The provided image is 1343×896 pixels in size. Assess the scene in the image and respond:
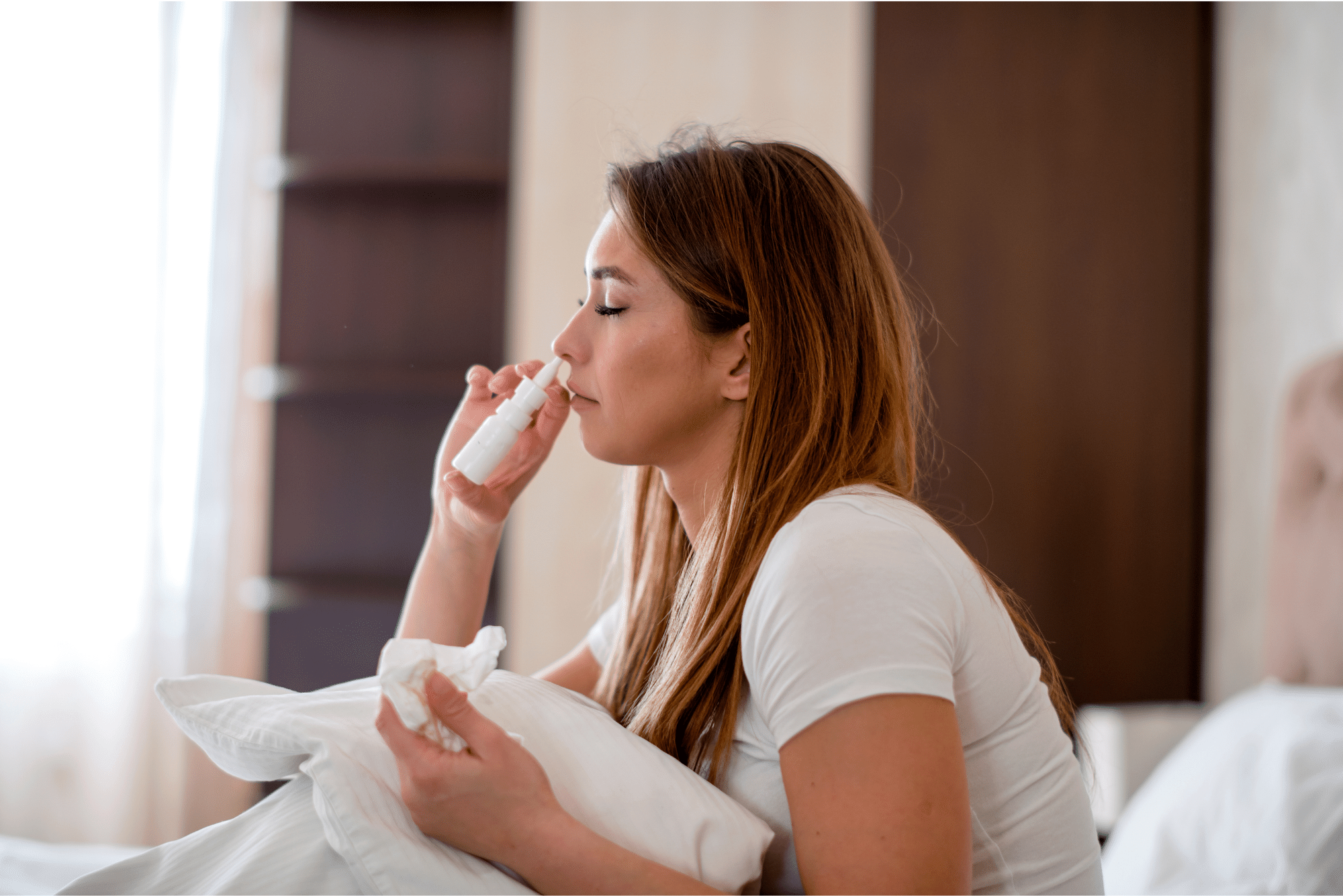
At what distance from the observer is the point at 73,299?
6.76 feet

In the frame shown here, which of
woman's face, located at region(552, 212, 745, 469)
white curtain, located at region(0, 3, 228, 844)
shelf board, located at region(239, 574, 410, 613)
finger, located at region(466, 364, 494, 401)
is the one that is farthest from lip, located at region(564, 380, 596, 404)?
white curtain, located at region(0, 3, 228, 844)

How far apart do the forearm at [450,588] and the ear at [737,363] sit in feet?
1.33

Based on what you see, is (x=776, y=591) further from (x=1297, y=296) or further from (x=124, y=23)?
(x=124, y=23)

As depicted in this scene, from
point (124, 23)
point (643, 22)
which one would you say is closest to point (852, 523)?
point (643, 22)

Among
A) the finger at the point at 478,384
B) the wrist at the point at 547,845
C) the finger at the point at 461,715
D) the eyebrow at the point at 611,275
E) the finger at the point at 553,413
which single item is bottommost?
the wrist at the point at 547,845

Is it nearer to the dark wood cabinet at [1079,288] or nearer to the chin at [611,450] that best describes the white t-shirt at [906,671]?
the chin at [611,450]

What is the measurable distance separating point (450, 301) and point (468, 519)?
122 cm

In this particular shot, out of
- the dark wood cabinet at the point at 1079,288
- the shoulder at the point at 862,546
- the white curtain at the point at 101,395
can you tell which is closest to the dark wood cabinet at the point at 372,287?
the white curtain at the point at 101,395

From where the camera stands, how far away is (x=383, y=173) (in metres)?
2.12

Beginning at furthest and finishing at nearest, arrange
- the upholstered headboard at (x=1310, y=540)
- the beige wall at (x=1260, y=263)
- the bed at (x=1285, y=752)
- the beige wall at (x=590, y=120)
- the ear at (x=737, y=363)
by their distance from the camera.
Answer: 1. the beige wall at (x=590, y=120)
2. the beige wall at (x=1260, y=263)
3. the upholstered headboard at (x=1310, y=540)
4. the bed at (x=1285, y=752)
5. the ear at (x=737, y=363)

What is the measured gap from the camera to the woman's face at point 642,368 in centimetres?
93

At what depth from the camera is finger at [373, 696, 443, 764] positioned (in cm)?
63

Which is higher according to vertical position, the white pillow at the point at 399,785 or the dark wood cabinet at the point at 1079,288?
the dark wood cabinet at the point at 1079,288

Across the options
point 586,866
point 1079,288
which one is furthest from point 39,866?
point 1079,288
